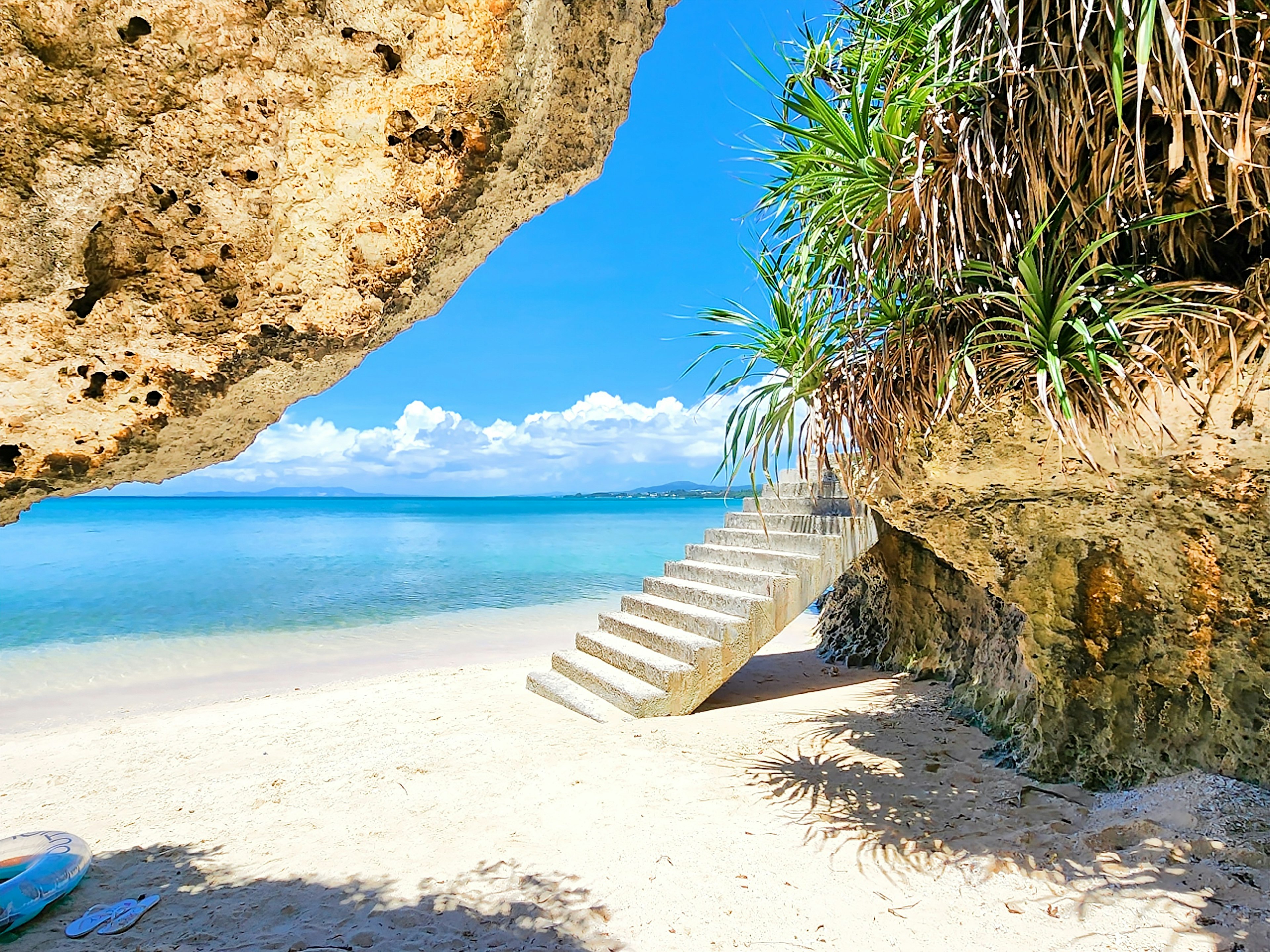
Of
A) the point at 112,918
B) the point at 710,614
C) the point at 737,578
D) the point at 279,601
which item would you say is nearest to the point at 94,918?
the point at 112,918

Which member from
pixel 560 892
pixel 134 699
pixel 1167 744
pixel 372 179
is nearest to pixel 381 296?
pixel 372 179

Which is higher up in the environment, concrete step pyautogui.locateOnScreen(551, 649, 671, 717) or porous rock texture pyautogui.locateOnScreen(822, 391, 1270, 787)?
porous rock texture pyautogui.locateOnScreen(822, 391, 1270, 787)

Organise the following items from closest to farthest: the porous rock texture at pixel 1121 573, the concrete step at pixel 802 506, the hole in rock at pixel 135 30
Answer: the hole in rock at pixel 135 30
the porous rock texture at pixel 1121 573
the concrete step at pixel 802 506

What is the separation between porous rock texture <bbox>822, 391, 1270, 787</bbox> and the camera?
2.78 meters

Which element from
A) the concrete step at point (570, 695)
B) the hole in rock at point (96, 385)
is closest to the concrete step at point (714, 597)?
the concrete step at point (570, 695)

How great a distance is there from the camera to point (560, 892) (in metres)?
2.75

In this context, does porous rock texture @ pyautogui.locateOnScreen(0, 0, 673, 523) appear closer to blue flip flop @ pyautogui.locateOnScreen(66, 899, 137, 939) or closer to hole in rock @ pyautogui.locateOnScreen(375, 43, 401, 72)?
hole in rock @ pyautogui.locateOnScreen(375, 43, 401, 72)

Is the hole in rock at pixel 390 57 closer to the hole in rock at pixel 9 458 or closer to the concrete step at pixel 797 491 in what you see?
the hole in rock at pixel 9 458

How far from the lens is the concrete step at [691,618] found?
492 cm

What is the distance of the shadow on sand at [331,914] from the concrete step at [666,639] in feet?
7.13

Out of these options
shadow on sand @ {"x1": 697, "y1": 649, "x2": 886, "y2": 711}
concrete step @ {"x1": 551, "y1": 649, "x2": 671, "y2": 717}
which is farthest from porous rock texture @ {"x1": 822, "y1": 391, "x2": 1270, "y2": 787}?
concrete step @ {"x1": 551, "y1": 649, "x2": 671, "y2": 717}

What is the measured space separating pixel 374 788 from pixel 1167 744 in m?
3.99

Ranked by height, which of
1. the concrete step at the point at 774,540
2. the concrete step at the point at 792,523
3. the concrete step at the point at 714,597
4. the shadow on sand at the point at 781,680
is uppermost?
the concrete step at the point at 792,523

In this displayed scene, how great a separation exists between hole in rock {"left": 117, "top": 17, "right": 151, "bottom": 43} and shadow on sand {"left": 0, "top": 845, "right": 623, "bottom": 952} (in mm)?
2635
